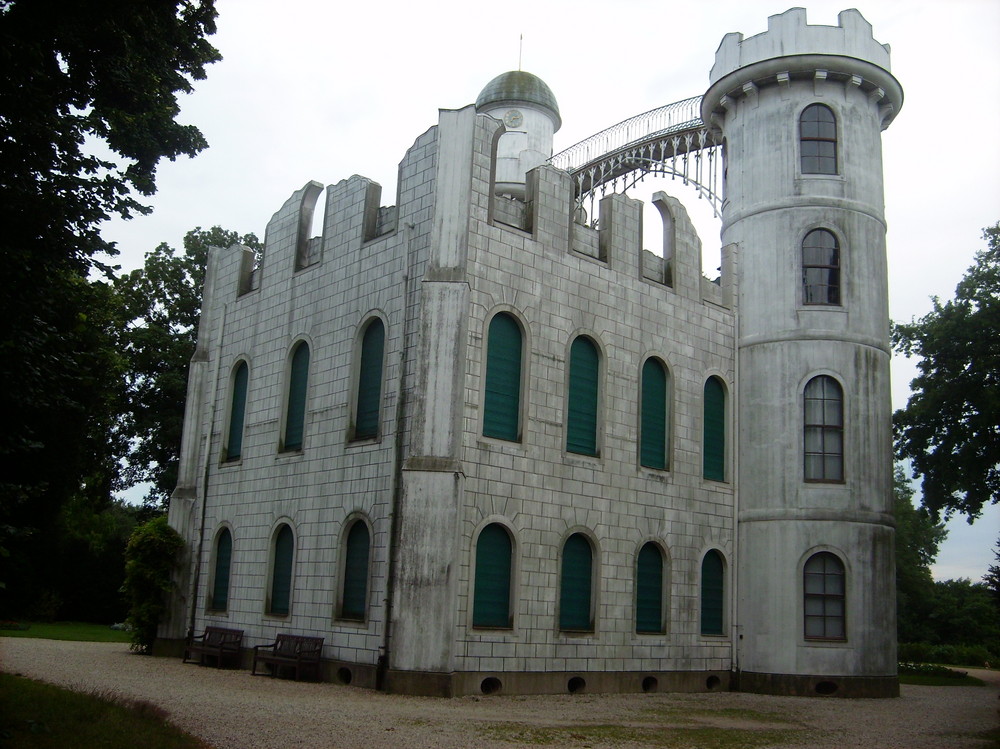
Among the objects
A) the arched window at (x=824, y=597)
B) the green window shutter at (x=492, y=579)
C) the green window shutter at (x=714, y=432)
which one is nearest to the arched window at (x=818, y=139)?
the green window shutter at (x=714, y=432)

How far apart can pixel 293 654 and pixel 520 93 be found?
18.6 metres

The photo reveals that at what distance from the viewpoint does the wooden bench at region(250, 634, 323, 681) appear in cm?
1950

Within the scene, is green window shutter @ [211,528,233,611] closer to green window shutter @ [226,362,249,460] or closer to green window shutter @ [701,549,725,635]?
green window shutter @ [226,362,249,460]

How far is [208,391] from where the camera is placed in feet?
86.2

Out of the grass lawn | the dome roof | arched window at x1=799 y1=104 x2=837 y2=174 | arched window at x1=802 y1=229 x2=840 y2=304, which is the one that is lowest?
the grass lawn

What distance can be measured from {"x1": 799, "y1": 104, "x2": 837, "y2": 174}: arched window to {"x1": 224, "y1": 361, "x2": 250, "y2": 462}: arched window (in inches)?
600

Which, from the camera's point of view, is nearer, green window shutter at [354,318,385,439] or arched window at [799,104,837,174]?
green window shutter at [354,318,385,439]

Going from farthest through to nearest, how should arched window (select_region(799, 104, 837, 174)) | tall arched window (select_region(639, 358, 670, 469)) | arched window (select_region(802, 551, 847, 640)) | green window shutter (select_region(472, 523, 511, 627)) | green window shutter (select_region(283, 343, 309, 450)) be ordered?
arched window (select_region(799, 104, 837, 174))
arched window (select_region(802, 551, 847, 640))
green window shutter (select_region(283, 343, 309, 450))
tall arched window (select_region(639, 358, 670, 469))
green window shutter (select_region(472, 523, 511, 627))

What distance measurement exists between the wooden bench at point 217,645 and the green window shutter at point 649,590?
29.2 ft

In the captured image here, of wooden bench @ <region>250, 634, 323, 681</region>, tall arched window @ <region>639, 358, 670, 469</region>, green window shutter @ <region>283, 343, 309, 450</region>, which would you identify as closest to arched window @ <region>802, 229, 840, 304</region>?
tall arched window @ <region>639, 358, 670, 469</region>

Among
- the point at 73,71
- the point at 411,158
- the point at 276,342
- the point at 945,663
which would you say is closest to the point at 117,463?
the point at 276,342

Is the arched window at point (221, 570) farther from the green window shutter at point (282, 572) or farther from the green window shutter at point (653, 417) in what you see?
the green window shutter at point (653, 417)

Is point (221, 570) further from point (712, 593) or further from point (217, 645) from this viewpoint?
point (712, 593)

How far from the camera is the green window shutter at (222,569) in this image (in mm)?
24000
